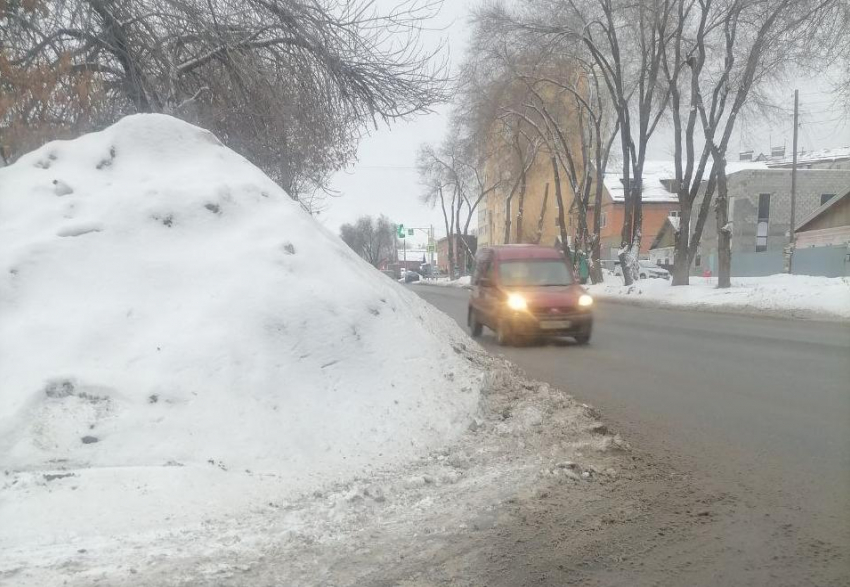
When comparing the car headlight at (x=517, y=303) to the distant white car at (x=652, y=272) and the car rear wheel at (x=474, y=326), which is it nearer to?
the car rear wheel at (x=474, y=326)

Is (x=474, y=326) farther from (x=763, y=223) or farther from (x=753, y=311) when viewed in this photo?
(x=763, y=223)

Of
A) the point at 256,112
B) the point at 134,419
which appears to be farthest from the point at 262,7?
the point at 134,419

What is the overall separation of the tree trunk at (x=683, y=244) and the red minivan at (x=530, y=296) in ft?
44.5

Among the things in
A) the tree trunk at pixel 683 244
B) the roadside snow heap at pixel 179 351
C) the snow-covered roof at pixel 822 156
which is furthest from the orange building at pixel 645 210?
the roadside snow heap at pixel 179 351

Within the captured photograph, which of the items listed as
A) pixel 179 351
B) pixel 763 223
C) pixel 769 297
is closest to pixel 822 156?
pixel 763 223

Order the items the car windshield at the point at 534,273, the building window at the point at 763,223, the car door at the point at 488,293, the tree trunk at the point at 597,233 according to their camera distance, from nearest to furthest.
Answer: the car windshield at the point at 534,273
the car door at the point at 488,293
the tree trunk at the point at 597,233
the building window at the point at 763,223

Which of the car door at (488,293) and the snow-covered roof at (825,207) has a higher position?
the snow-covered roof at (825,207)

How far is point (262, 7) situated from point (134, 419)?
7119 millimetres

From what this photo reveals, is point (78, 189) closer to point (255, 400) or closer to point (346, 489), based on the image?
point (255, 400)

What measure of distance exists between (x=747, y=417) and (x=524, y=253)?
22.1 feet

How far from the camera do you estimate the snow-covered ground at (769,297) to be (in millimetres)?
18105

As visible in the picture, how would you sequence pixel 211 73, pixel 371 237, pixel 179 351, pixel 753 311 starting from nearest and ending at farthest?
pixel 179 351
pixel 211 73
pixel 753 311
pixel 371 237

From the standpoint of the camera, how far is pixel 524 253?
12.6 m

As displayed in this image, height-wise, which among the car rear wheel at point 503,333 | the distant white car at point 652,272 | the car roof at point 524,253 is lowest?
the car rear wheel at point 503,333
